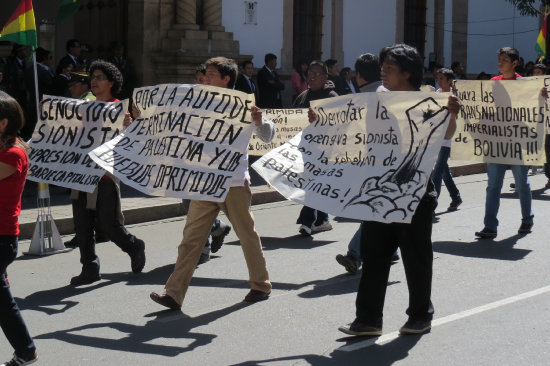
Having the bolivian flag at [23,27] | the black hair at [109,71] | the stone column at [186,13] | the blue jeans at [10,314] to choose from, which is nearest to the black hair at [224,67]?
the black hair at [109,71]

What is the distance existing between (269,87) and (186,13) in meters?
1.89

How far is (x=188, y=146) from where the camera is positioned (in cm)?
722

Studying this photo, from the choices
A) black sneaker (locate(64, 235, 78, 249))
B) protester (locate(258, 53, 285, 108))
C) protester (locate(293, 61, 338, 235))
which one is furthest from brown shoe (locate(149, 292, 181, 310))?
protester (locate(258, 53, 285, 108))

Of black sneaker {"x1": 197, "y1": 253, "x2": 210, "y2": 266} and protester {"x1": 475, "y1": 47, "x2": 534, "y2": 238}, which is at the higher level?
protester {"x1": 475, "y1": 47, "x2": 534, "y2": 238}

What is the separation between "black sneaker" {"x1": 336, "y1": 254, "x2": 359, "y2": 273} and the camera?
8164 millimetres

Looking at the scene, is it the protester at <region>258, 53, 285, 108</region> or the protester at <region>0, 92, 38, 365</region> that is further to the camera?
the protester at <region>258, 53, 285, 108</region>

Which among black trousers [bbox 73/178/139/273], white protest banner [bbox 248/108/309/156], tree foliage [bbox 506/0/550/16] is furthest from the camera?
tree foliage [bbox 506/0/550/16]

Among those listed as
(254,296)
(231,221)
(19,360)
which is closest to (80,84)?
(231,221)

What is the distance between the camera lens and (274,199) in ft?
43.7

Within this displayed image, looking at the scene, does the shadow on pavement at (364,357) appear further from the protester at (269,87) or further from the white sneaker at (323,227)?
the protester at (269,87)

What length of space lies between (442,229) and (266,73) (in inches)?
313

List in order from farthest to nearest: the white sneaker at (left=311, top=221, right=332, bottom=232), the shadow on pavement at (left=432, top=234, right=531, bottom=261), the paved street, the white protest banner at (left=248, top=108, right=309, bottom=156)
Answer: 1. the white protest banner at (left=248, top=108, right=309, bottom=156)
2. the white sneaker at (left=311, top=221, right=332, bottom=232)
3. the shadow on pavement at (left=432, top=234, right=531, bottom=261)
4. the paved street

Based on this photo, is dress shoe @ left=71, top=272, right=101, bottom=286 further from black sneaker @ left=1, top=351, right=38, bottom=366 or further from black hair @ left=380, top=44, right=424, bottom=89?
black hair @ left=380, top=44, right=424, bottom=89

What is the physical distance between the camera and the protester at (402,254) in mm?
6199
